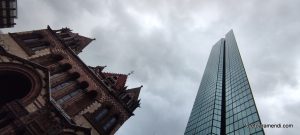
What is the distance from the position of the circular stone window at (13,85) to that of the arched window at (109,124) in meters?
9.98

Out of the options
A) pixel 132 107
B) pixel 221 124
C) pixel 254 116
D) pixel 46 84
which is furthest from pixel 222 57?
pixel 46 84

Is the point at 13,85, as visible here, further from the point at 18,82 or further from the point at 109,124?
the point at 109,124

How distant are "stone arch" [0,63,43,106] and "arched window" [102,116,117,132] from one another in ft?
32.2

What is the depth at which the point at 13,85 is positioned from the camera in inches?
1068

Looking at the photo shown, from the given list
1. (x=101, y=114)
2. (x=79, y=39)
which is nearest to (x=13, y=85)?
(x=101, y=114)

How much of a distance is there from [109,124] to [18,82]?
12.0 m

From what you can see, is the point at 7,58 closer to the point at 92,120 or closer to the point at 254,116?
the point at 92,120

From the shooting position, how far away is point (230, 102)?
56906 millimetres

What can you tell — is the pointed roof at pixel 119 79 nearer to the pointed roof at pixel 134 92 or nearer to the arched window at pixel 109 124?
the pointed roof at pixel 134 92

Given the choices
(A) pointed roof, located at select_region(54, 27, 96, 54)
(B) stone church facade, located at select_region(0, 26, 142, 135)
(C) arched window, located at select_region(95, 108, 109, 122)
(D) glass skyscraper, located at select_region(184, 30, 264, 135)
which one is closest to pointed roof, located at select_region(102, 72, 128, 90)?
(B) stone church facade, located at select_region(0, 26, 142, 135)

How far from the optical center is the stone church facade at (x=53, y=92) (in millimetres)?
24500

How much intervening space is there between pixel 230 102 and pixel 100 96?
Answer: 1242 inches

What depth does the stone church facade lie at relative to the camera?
24500 millimetres

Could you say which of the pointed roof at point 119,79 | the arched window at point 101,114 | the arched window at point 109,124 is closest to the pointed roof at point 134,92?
the pointed roof at point 119,79
